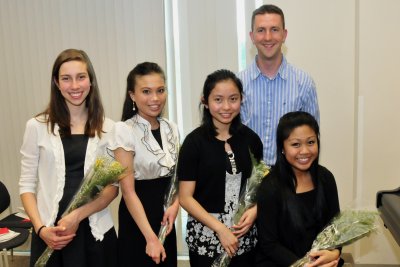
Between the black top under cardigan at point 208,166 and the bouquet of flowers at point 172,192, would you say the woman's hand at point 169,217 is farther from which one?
the black top under cardigan at point 208,166

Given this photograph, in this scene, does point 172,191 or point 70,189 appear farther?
point 172,191

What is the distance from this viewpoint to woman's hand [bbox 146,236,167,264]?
1905mm

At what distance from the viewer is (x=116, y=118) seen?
3.71 meters

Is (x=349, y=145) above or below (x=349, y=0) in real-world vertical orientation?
below

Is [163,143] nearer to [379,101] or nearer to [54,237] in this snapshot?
[54,237]

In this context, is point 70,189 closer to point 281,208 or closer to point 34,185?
point 34,185

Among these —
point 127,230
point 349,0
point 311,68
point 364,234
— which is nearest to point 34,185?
point 127,230

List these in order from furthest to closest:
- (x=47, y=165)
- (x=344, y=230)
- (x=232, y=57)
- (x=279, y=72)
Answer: (x=232, y=57)
(x=279, y=72)
(x=47, y=165)
(x=344, y=230)

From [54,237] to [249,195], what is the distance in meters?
0.91

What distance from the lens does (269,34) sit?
2293 mm

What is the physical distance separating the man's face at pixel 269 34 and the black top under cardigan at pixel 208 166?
0.66m

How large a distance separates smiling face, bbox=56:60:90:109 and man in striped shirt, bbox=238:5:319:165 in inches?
36.0

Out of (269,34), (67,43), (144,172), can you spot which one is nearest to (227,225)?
(144,172)

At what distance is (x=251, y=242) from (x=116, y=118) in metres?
2.11
